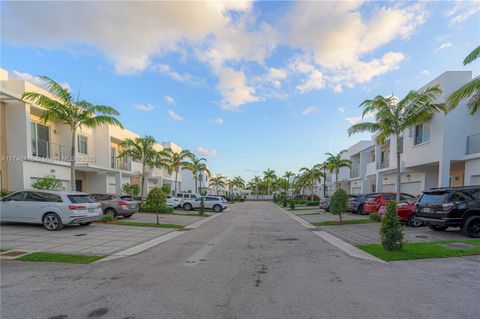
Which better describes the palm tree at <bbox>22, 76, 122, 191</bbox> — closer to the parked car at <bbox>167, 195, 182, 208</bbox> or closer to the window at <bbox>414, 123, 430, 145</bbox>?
the parked car at <bbox>167, 195, 182, 208</bbox>

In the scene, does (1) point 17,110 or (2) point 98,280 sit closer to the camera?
(2) point 98,280

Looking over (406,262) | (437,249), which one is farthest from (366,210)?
(406,262)

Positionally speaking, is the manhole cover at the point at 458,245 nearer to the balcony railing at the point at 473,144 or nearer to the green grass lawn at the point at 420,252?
the green grass lawn at the point at 420,252

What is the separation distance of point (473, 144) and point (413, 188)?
7.50 metres

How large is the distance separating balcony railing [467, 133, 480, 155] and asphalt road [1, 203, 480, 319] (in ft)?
40.2

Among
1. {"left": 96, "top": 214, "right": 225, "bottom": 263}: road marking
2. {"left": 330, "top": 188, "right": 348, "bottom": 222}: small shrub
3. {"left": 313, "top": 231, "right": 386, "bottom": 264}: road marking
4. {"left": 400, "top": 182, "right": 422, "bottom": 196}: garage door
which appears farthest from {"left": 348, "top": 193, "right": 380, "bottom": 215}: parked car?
{"left": 96, "top": 214, "right": 225, "bottom": 263}: road marking

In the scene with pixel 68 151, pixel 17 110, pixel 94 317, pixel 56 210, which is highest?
pixel 17 110

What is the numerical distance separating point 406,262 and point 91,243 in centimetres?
973

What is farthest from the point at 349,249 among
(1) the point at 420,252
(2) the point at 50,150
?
(2) the point at 50,150

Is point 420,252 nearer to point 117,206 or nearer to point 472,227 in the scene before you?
point 472,227

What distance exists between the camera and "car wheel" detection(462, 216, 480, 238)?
32.9 feet

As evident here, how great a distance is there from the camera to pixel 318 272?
6.03 m

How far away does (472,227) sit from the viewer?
10.1 meters

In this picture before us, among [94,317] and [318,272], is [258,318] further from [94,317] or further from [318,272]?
[318,272]
